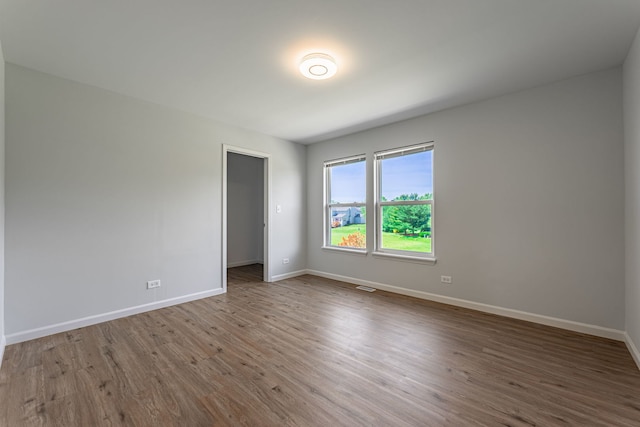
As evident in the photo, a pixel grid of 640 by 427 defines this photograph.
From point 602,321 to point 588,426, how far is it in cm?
167

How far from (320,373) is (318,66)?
2.60m

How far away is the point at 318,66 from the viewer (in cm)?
253

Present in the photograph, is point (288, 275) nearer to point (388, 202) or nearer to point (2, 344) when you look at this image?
point (388, 202)

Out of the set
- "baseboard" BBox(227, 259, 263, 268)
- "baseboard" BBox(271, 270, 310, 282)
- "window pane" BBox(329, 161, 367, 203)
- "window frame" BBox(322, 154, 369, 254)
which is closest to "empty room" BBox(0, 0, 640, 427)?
"window pane" BBox(329, 161, 367, 203)

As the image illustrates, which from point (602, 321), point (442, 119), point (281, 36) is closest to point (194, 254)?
point (281, 36)

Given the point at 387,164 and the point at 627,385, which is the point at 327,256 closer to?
the point at 387,164

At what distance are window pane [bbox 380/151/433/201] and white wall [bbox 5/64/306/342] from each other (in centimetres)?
255

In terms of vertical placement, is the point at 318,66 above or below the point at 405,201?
above

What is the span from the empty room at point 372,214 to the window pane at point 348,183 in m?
0.32

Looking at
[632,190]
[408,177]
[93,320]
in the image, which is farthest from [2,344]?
[632,190]

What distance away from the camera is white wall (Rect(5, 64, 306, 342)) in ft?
8.71

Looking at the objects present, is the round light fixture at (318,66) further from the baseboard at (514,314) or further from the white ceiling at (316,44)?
the baseboard at (514,314)

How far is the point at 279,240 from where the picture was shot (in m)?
5.09

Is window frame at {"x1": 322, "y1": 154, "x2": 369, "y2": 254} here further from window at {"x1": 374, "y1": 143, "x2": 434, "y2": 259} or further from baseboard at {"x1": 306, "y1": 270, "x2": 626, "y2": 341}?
baseboard at {"x1": 306, "y1": 270, "x2": 626, "y2": 341}
